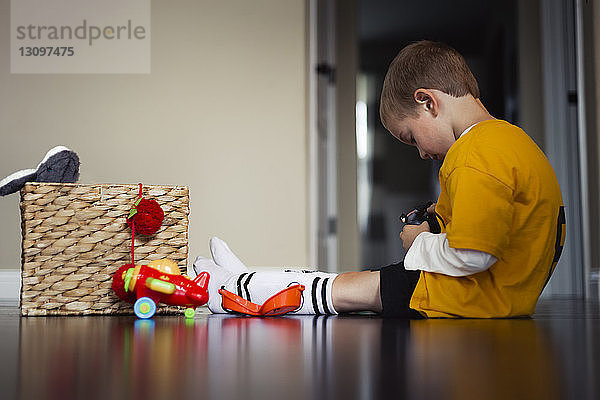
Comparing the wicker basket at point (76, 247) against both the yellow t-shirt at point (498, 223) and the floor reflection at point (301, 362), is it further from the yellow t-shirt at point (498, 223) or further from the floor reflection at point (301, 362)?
the yellow t-shirt at point (498, 223)

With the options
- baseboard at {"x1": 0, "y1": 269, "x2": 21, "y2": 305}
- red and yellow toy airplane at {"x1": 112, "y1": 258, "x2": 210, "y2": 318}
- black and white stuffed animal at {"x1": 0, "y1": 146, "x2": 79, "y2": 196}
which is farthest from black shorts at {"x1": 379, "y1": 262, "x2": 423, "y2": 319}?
baseboard at {"x1": 0, "y1": 269, "x2": 21, "y2": 305}

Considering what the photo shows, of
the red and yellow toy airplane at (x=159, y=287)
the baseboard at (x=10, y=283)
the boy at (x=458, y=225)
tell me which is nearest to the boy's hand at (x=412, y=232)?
the boy at (x=458, y=225)

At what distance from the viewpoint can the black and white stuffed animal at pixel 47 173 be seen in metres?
1.56

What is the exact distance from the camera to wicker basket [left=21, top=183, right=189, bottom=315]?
153 centimetres

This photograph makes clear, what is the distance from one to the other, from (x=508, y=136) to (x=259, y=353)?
77 centimetres

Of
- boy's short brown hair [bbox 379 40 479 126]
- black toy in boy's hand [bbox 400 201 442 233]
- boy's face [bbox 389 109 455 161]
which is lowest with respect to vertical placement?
black toy in boy's hand [bbox 400 201 442 233]

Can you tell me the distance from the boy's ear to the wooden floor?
19.3 inches

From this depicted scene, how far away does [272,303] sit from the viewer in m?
1.43

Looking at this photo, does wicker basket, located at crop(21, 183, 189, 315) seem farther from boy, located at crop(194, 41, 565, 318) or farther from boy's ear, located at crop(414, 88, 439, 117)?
boy's ear, located at crop(414, 88, 439, 117)

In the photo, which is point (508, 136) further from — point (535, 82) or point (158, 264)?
point (535, 82)

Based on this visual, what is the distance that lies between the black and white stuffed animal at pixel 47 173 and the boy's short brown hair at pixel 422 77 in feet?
2.59

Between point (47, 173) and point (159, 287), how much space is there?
433 mm

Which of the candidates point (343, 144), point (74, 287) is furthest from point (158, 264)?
point (343, 144)

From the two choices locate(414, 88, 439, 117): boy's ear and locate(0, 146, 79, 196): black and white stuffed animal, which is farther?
locate(0, 146, 79, 196): black and white stuffed animal
